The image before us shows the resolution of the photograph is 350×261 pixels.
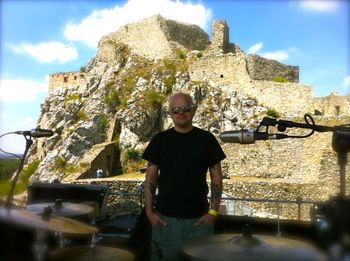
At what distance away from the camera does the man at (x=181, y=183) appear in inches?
127

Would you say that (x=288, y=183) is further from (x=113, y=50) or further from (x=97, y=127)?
(x=113, y=50)

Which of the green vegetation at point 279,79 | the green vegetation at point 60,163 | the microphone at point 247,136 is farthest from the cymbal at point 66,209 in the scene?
the green vegetation at point 279,79

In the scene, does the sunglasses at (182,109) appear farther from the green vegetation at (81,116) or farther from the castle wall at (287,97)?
the green vegetation at (81,116)

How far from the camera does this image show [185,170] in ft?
10.6

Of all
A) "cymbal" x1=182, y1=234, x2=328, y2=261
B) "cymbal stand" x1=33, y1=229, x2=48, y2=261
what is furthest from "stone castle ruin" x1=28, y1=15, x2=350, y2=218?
"cymbal stand" x1=33, y1=229, x2=48, y2=261

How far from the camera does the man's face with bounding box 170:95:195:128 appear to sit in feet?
10.6

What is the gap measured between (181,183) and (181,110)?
57 centimetres

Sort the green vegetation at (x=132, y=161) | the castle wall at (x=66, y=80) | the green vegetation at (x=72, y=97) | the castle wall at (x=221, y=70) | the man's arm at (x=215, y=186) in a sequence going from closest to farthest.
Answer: the man's arm at (x=215, y=186)
the green vegetation at (x=132, y=161)
the castle wall at (x=221, y=70)
the green vegetation at (x=72, y=97)
the castle wall at (x=66, y=80)

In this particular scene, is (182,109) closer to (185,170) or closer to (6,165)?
(185,170)

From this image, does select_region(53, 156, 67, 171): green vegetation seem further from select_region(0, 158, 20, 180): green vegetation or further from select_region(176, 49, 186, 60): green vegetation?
select_region(0, 158, 20, 180): green vegetation

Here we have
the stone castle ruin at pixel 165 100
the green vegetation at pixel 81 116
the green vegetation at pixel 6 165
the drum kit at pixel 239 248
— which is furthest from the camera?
the green vegetation at pixel 81 116

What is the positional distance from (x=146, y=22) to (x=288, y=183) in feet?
54.9

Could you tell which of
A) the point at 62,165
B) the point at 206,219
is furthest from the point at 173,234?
the point at 62,165

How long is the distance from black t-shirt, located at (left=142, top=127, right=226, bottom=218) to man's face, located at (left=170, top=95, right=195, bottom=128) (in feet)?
0.34
